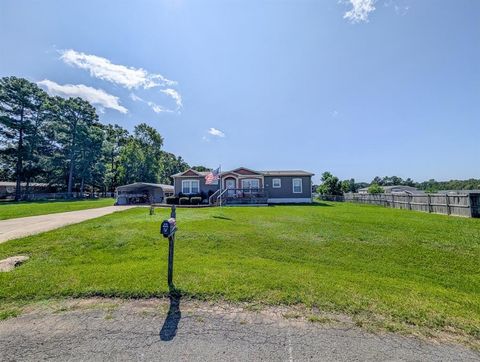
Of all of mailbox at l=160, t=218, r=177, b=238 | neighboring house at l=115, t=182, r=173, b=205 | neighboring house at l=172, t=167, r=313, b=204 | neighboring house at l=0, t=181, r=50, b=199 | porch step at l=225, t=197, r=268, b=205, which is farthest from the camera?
neighboring house at l=0, t=181, r=50, b=199

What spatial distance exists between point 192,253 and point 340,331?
13.1 feet

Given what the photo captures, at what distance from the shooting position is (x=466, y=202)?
13.0 meters

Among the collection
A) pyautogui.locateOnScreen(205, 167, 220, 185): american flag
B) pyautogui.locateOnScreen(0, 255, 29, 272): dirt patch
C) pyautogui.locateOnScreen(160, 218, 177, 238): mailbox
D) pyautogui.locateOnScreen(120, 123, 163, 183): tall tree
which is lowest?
pyautogui.locateOnScreen(0, 255, 29, 272): dirt patch

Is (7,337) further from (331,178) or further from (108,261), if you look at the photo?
(331,178)

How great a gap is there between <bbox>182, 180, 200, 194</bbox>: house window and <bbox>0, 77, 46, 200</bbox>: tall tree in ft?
98.7

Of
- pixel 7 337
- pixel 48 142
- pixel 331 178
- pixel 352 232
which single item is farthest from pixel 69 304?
pixel 48 142

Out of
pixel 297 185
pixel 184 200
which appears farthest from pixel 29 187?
pixel 297 185

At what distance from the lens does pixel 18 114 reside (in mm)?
36750

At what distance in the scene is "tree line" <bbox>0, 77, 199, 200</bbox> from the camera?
36750 millimetres

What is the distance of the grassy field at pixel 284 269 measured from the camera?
3.57 metres

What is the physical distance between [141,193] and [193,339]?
31796 mm

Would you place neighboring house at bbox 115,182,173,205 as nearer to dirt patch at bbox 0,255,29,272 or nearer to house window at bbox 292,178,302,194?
house window at bbox 292,178,302,194

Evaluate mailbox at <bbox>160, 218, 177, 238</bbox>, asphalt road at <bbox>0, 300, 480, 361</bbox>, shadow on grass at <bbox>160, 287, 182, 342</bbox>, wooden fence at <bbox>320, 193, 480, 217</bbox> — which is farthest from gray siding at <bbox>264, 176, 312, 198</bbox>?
asphalt road at <bbox>0, 300, 480, 361</bbox>

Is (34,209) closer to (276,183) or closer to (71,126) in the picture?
(276,183)
